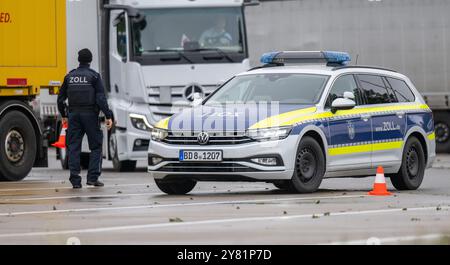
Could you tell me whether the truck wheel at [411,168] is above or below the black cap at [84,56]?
below

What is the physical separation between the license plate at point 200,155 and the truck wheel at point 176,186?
22.2 inches

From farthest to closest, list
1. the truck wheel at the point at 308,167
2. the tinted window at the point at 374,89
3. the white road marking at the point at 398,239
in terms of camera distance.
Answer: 1. the tinted window at the point at 374,89
2. the truck wheel at the point at 308,167
3. the white road marking at the point at 398,239

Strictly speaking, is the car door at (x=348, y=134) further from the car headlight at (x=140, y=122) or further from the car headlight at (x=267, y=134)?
the car headlight at (x=140, y=122)

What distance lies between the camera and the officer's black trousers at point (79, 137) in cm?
1834

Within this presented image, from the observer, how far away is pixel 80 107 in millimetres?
18328

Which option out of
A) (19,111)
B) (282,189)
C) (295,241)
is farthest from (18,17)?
(295,241)

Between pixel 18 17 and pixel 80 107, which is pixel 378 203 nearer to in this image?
pixel 80 107

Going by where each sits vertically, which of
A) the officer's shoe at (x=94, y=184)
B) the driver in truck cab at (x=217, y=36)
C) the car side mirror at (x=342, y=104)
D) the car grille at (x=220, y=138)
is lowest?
the officer's shoe at (x=94, y=184)

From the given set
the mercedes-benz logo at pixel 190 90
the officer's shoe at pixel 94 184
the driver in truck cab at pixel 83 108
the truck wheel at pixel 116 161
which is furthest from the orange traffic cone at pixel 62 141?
the driver in truck cab at pixel 83 108

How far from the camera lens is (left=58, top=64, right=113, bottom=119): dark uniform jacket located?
18236mm

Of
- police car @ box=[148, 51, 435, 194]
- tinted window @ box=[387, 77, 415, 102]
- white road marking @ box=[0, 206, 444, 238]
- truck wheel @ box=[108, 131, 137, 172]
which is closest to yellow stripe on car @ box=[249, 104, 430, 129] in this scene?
police car @ box=[148, 51, 435, 194]

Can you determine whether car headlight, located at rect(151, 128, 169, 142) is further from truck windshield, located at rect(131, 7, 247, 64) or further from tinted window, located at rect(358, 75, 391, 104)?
truck windshield, located at rect(131, 7, 247, 64)

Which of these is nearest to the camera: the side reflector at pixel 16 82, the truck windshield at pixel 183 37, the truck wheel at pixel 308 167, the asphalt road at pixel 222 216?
the asphalt road at pixel 222 216

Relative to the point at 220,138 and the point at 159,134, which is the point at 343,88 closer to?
the point at 220,138
